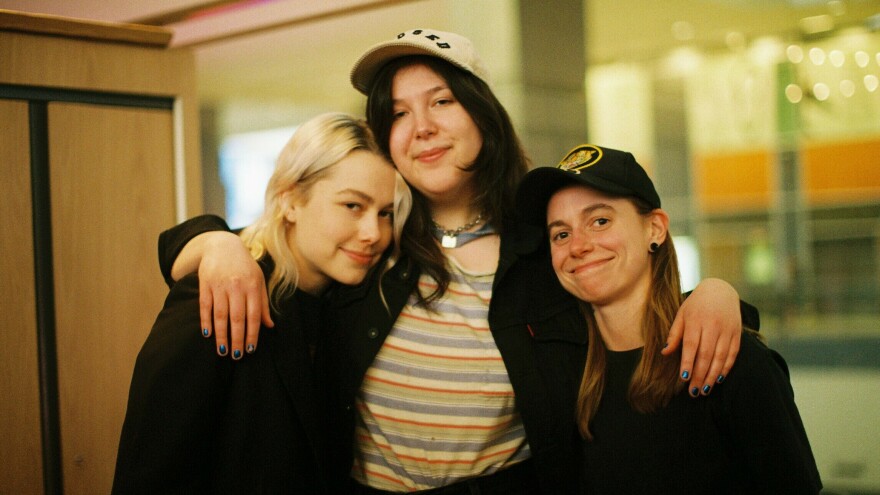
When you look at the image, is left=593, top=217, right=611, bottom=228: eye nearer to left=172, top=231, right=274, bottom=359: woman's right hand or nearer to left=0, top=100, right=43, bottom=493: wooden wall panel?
left=172, top=231, right=274, bottom=359: woman's right hand

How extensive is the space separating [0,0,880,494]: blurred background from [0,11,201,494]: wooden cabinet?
4.93 ft

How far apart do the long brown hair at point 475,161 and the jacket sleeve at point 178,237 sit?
17.8 inches

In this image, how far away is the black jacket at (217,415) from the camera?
1.49m

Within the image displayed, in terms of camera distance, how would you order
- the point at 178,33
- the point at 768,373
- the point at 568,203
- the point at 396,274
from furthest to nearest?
the point at 178,33 → the point at 396,274 → the point at 568,203 → the point at 768,373

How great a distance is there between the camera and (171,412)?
149cm

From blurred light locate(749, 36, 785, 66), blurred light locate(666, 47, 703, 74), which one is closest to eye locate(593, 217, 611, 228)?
blurred light locate(749, 36, 785, 66)

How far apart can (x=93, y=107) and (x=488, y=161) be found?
1087 mm

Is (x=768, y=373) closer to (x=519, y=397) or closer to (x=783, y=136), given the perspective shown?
(x=519, y=397)

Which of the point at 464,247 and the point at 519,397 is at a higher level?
the point at 464,247

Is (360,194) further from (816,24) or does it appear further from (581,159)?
(816,24)

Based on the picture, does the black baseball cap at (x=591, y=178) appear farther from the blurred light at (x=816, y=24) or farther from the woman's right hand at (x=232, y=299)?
the blurred light at (x=816, y=24)

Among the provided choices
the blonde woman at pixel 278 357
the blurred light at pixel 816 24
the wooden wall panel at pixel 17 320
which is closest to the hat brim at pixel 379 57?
the blonde woman at pixel 278 357

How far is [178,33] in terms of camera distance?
4.05 metres

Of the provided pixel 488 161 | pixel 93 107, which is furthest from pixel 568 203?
pixel 93 107
